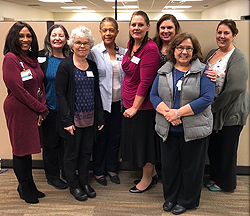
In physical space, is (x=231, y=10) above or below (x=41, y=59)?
above

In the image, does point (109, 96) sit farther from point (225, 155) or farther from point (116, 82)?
point (225, 155)

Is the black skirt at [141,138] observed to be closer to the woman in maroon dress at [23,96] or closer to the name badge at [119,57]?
the name badge at [119,57]

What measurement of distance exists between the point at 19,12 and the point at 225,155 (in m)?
13.9

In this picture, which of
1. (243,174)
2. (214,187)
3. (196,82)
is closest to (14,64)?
(196,82)

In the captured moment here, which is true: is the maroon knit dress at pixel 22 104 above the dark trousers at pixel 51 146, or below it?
above

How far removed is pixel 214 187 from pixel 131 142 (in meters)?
0.95

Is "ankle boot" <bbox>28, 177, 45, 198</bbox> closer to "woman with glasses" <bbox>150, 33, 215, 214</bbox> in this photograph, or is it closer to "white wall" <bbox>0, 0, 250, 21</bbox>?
"woman with glasses" <bbox>150, 33, 215, 214</bbox>

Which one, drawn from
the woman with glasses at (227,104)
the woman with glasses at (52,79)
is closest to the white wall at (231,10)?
the woman with glasses at (227,104)

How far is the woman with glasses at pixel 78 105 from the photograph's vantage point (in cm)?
202

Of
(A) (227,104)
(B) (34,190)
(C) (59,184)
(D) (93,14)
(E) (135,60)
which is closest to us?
(E) (135,60)

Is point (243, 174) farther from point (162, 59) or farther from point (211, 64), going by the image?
point (162, 59)

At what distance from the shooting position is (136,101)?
210 cm

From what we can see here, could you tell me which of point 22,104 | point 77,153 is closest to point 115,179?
point 77,153

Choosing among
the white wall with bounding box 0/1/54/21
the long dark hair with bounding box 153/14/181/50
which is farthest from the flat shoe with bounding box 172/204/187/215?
the white wall with bounding box 0/1/54/21
